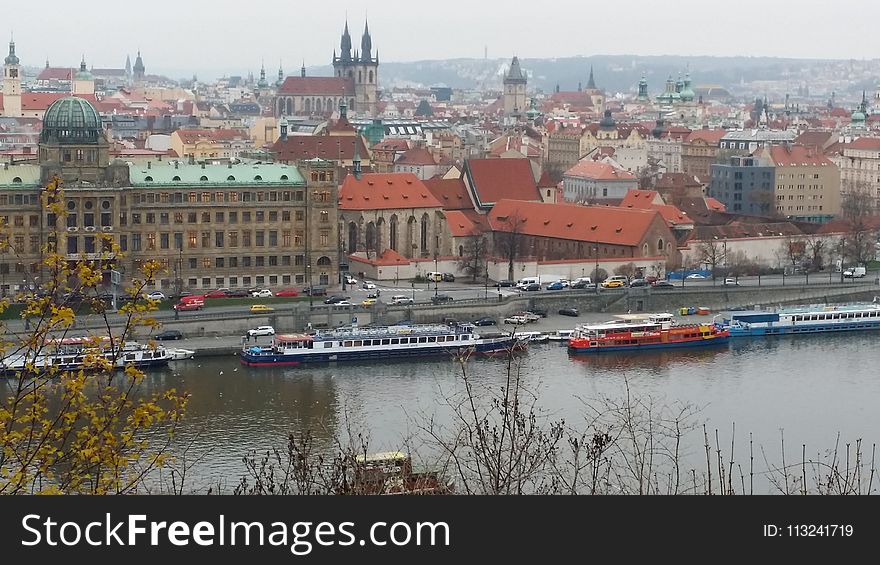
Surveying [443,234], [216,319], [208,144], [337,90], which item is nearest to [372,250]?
[443,234]

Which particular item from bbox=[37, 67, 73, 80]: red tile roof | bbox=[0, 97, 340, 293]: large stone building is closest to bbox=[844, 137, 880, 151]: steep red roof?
bbox=[0, 97, 340, 293]: large stone building

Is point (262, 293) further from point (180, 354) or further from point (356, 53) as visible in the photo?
point (356, 53)

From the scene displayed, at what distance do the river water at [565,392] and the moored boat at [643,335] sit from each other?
0.33 meters

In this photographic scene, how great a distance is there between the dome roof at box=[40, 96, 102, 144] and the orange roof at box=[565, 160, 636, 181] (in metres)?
19.8

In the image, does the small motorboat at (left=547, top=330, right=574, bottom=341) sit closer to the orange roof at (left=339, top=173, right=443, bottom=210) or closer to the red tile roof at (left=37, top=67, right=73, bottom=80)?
the orange roof at (left=339, top=173, right=443, bottom=210)

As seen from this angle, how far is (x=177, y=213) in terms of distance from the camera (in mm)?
29547

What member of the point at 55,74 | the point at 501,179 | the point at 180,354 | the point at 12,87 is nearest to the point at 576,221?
the point at 501,179

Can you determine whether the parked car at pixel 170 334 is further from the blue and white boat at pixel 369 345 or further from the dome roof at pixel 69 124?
the dome roof at pixel 69 124

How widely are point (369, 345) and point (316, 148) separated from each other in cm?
1921

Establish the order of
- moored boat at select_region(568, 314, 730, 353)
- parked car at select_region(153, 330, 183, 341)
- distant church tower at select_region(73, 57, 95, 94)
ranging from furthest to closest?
distant church tower at select_region(73, 57, 95, 94) → moored boat at select_region(568, 314, 730, 353) → parked car at select_region(153, 330, 183, 341)

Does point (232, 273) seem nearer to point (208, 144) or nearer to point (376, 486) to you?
point (376, 486)

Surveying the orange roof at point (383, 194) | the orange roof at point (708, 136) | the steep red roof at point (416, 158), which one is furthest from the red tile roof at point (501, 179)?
the orange roof at point (708, 136)

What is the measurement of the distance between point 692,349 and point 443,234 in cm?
800

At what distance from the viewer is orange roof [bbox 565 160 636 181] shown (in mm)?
46062
